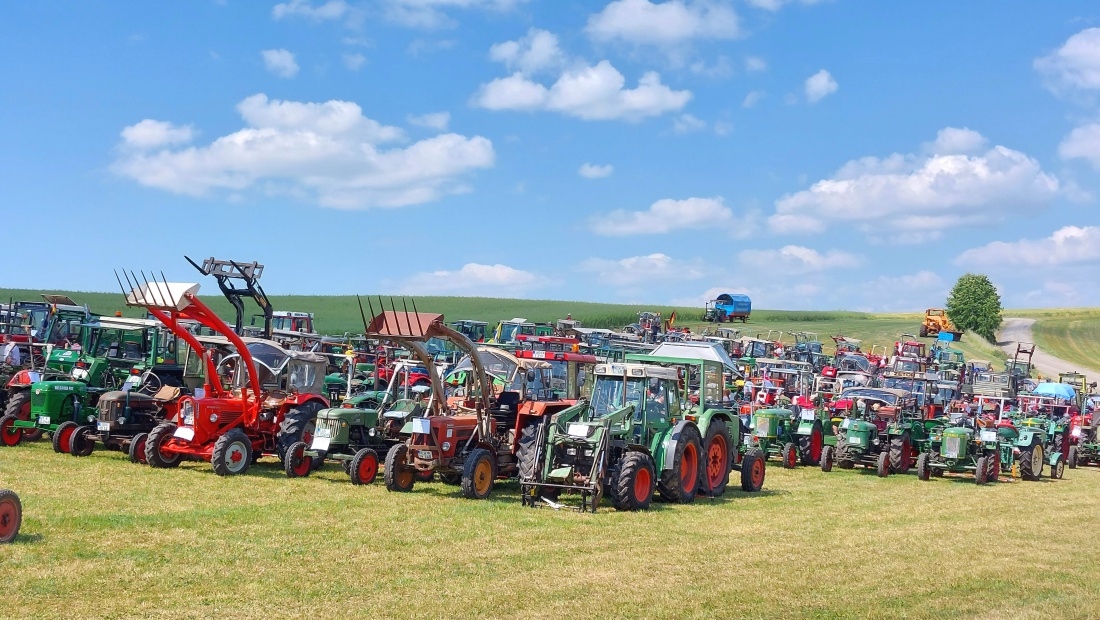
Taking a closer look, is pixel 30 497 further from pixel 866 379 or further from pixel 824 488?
pixel 866 379

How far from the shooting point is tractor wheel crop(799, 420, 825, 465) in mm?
21016

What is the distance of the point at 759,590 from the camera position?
28.6ft

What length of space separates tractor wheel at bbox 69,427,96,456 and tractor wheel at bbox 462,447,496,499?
7052 mm

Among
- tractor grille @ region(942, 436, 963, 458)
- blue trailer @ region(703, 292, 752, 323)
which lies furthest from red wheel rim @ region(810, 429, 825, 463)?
blue trailer @ region(703, 292, 752, 323)

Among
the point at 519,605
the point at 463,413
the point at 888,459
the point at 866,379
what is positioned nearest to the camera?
the point at 519,605

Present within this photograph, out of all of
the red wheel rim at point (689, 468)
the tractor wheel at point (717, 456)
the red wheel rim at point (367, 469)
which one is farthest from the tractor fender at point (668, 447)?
the red wheel rim at point (367, 469)

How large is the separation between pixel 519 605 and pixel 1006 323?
88.5m

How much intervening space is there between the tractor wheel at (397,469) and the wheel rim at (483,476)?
1.11m

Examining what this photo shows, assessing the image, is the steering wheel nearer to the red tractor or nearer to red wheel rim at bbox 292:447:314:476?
the red tractor

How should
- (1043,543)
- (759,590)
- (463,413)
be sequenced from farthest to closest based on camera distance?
(463,413), (1043,543), (759,590)

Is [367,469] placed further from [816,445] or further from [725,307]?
[725,307]

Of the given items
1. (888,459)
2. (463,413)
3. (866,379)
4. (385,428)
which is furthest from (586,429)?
(866,379)

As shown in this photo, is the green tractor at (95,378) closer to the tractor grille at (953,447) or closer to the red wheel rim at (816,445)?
the red wheel rim at (816,445)

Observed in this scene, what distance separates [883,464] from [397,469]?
9332 mm
